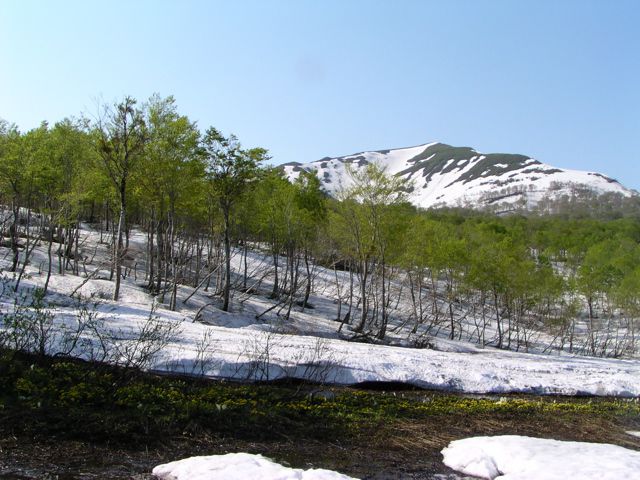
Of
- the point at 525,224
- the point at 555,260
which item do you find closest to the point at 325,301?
the point at 555,260

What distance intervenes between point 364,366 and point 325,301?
26941 mm

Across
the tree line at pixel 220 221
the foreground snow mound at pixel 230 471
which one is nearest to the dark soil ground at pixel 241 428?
the foreground snow mound at pixel 230 471

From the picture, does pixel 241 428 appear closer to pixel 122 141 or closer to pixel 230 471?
pixel 230 471

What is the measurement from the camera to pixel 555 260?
83625 mm

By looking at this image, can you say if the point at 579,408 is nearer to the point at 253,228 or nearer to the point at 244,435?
the point at 244,435

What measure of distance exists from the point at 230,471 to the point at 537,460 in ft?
15.7

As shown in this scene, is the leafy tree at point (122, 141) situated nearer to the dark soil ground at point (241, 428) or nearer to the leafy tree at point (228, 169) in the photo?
the leafy tree at point (228, 169)

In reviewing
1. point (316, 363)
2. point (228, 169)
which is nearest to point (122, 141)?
point (228, 169)

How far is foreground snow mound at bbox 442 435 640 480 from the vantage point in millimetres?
7172

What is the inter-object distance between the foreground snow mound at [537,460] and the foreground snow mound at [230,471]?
8.56 feet

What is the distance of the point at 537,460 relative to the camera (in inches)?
301

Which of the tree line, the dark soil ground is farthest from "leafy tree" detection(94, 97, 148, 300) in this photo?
the dark soil ground

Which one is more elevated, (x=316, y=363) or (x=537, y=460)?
(x=537, y=460)

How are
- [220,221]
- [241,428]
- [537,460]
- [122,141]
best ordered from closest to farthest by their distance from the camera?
[537,460]
[241,428]
[122,141]
[220,221]
